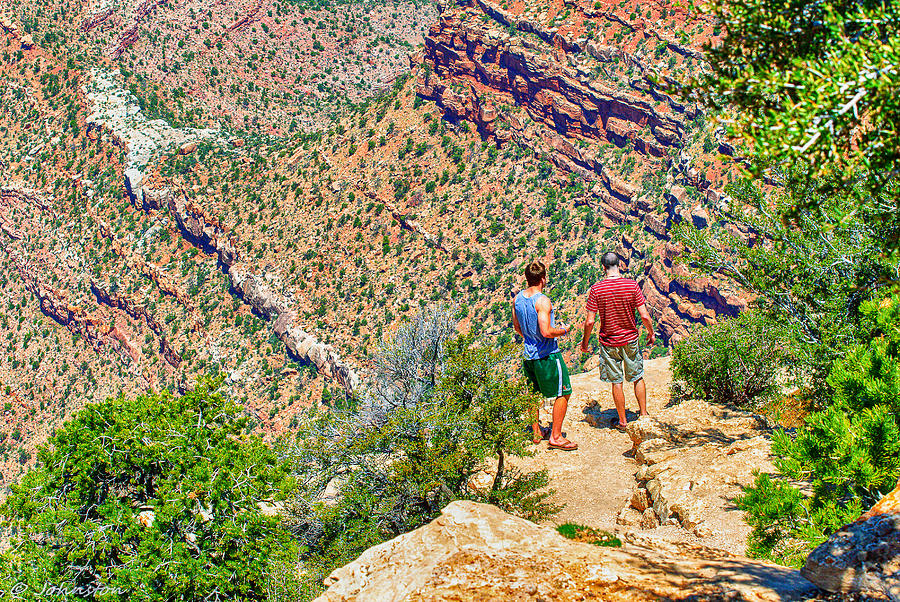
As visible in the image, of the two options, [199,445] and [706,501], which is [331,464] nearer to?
[199,445]

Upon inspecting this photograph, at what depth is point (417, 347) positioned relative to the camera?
360 inches

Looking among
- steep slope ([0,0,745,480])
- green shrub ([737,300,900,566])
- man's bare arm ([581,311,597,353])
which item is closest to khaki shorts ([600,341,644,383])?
man's bare arm ([581,311,597,353])

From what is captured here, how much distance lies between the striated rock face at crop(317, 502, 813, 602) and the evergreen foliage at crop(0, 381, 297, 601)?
6.19ft

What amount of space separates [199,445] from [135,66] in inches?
3398

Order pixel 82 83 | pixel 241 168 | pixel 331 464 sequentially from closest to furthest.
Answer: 1. pixel 331 464
2. pixel 241 168
3. pixel 82 83

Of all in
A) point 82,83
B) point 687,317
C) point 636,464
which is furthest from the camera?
point 82,83

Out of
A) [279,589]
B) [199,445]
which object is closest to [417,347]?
[199,445]

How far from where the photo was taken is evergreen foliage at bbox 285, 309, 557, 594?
19.5ft

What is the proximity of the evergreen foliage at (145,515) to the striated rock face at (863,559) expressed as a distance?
4556 mm

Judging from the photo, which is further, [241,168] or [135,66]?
[135,66]

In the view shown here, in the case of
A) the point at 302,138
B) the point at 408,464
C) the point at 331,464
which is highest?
the point at 408,464
